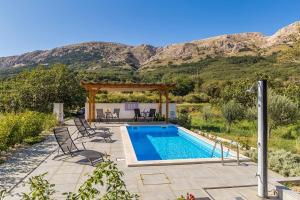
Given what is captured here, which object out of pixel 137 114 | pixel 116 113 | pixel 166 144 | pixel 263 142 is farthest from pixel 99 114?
pixel 263 142

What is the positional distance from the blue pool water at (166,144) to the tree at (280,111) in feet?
11.3

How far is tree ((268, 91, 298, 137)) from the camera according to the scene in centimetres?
1181

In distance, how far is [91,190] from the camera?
2.35 meters

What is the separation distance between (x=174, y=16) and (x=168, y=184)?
4083 cm

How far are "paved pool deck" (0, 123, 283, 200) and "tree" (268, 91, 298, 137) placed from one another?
5569mm

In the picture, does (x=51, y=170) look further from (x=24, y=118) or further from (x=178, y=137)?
(x=178, y=137)

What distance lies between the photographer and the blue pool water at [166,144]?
9.54m

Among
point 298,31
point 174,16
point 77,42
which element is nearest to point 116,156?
point 298,31

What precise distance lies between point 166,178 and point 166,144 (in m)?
6.02

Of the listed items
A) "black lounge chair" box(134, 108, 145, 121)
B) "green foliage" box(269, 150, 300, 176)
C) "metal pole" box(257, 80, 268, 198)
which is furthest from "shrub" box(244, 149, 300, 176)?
"black lounge chair" box(134, 108, 145, 121)

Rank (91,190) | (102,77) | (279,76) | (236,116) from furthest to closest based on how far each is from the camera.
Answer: (102,77) < (279,76) < (236,116) < (91,190)

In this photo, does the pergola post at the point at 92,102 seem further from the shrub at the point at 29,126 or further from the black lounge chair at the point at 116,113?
the shrub at the point at 29,126

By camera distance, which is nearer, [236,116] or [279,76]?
[236,116]

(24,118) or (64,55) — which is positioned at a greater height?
(64,55)
